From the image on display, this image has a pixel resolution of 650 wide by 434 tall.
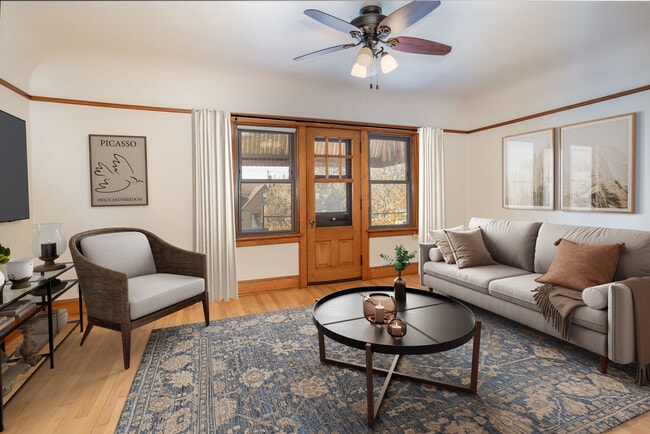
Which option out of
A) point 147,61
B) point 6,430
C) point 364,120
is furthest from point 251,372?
point 364,120

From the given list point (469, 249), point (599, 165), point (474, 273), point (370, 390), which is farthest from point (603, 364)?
point (599, 165)

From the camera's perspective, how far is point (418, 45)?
2.39 meters

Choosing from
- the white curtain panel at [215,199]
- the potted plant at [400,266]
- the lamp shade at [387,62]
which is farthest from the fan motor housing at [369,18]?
the white curtain panel at [215,199]

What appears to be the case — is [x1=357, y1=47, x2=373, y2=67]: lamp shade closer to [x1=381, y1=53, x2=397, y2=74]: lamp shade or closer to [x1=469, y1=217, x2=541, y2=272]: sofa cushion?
[x1=381, y1=53, x2=397, y2=74]: lamp shade

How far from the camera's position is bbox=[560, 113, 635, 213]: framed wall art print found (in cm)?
309

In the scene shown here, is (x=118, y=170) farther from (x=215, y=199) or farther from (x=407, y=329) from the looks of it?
(x=407, y=329)

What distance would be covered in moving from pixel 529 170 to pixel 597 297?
2.40 m

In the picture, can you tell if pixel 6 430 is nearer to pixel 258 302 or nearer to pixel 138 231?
pixel 138 231

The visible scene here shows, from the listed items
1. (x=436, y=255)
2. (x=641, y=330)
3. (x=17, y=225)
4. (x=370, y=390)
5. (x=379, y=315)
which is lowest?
(x=370, y=390)

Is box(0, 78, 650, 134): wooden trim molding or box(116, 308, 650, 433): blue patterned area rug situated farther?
box(0, 78, 650, 134): wooden trim molding

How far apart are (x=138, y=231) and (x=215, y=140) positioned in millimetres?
1232

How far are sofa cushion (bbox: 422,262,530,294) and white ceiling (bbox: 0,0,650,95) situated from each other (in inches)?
75.1

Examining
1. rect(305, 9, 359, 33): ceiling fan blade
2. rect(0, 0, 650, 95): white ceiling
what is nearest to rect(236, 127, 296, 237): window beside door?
rect(0, 0, 650, 95): white ceiling

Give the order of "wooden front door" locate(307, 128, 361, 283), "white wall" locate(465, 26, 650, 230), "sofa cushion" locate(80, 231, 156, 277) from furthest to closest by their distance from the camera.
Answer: "wooden front door" locate(307, 128, 361, 283)
"white wall" locate(465, 26, 650, 230)
"sofa cushion" locate(80, 231, 156, 277)
